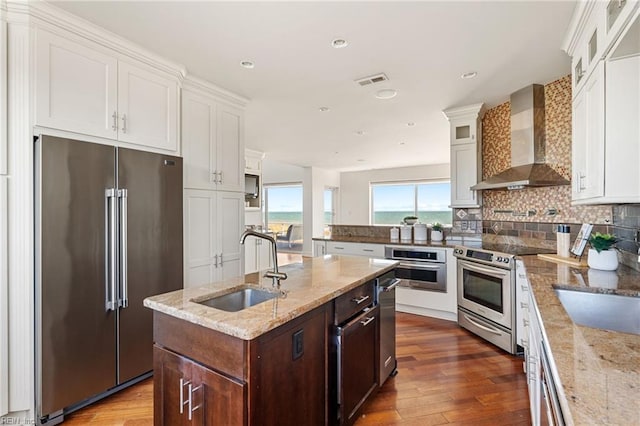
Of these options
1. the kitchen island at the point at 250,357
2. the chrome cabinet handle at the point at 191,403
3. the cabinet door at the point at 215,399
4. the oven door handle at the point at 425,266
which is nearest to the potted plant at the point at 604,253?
the kitchen island at the point at 250,357

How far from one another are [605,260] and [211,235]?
307 cm

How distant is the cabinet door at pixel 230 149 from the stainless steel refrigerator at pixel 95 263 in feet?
2.33

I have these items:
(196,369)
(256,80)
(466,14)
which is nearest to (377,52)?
(466,14)

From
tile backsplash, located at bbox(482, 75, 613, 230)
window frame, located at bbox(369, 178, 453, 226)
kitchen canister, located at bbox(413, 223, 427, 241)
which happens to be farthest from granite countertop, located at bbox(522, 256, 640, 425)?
window frame, located at bbox(369, 178, 453, 226)

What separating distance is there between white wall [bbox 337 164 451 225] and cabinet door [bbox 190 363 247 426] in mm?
8558

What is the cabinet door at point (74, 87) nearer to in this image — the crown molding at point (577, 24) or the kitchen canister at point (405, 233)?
the crown molding at point (577, 24)

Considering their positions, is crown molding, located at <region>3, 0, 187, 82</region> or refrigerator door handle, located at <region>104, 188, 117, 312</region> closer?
crown molding, located at <region>3, 0, 187, 82</region>

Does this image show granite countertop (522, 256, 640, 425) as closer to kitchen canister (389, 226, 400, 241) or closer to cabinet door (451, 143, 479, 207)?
cabinet door (451, 143, 479, 207)

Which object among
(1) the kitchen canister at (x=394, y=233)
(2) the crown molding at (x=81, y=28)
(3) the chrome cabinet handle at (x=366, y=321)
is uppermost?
(2) the crown molding at (x=81, y=28)

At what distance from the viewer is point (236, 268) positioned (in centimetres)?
332

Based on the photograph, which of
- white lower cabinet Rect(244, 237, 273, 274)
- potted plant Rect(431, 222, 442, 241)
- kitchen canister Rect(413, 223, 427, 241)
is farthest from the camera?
white lower cabinet Rect(244, 237, 273, 274)

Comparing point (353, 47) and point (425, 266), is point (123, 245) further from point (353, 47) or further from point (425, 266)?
point (425, 266)

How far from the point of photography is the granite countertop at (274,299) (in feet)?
3.98

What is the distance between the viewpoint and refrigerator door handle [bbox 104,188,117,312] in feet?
6.94
